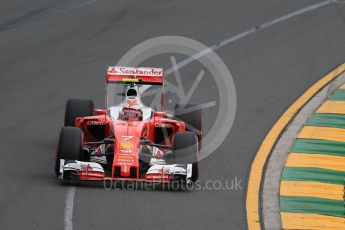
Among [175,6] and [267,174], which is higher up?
[175,6]

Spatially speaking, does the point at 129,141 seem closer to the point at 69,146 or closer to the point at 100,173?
the point at 100,173

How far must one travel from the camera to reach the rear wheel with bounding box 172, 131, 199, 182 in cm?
1416

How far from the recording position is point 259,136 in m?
16.8

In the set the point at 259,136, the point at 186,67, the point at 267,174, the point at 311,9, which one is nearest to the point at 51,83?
the point at 186,67

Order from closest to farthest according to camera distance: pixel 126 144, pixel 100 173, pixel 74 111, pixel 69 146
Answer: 1. pixel 100 173
2. pixel 69 146
3. pixel 126 144
4. pixel 74 111

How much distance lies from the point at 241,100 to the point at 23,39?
19.1ft

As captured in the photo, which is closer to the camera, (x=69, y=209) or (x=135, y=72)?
(x=69, y=209)

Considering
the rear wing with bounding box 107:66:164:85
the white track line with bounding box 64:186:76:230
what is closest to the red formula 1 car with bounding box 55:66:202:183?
the rear wing with bounding box 107:66:164:85

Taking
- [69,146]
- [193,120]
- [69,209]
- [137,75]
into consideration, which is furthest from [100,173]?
[137,75]

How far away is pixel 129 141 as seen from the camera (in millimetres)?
14258

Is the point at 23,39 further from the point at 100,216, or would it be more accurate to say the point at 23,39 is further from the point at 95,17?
the point at 100,216

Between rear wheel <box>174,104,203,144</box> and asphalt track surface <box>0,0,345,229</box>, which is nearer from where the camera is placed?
asphalt track surface <box>0,0,345,229</box>

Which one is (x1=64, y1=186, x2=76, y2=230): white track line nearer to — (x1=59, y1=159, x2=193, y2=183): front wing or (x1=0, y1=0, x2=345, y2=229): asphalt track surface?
(x1=0, y1=0, x2=345, y2=229): asphalt track surface

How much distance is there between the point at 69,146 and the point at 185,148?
1523mm
